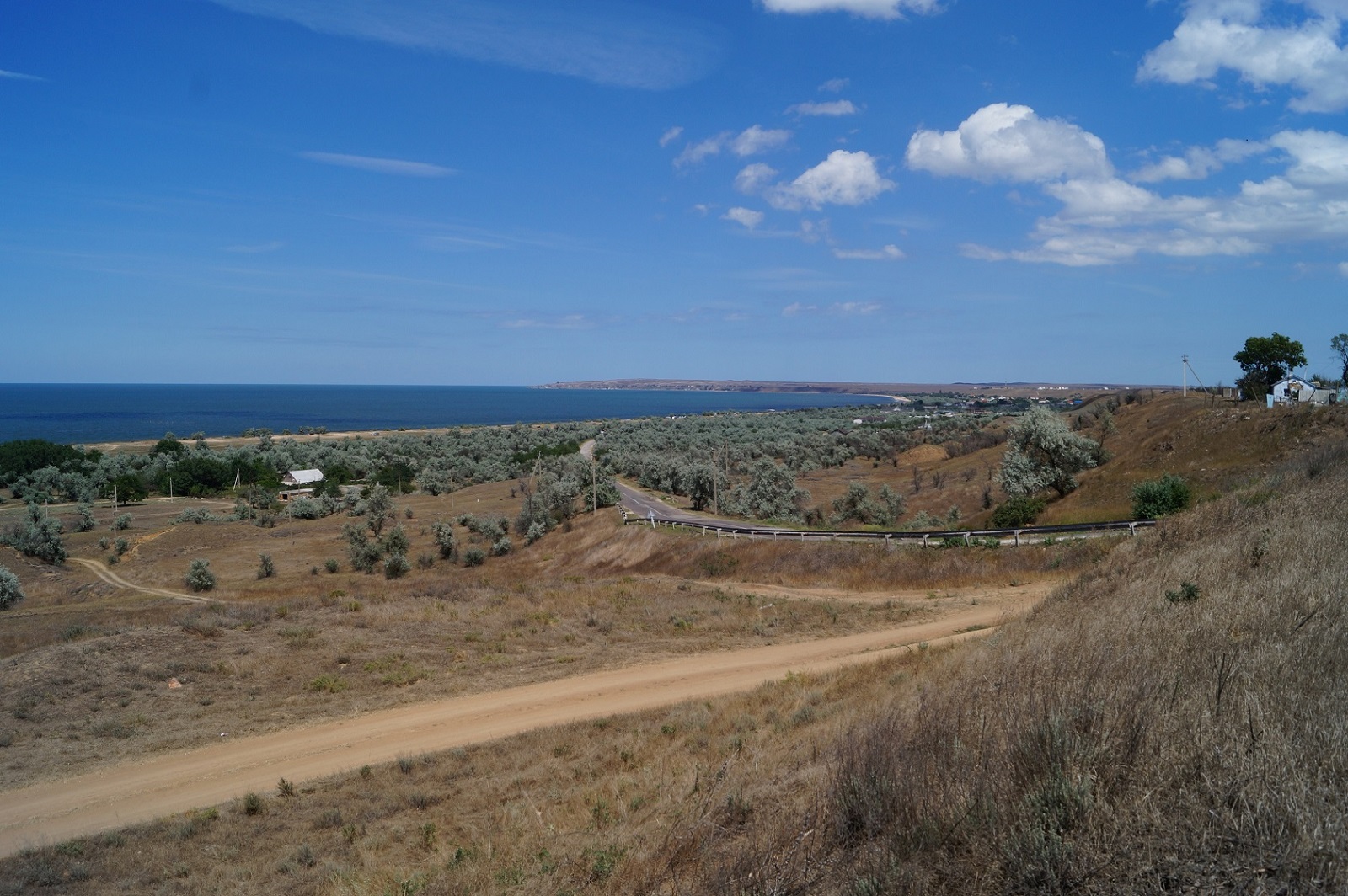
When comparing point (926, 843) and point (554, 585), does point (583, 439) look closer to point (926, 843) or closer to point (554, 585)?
point (554, 585)

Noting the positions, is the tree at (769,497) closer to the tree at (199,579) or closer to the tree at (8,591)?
the tree at (199,579)

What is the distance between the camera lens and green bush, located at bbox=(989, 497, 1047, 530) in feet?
125

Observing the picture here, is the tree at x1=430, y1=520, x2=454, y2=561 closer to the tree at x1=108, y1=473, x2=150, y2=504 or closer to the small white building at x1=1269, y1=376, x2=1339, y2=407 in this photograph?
the tree at x1=108, y1=473, x2=150, y2=504

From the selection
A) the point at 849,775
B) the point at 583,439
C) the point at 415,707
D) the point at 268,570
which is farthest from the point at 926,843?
the point at 583,439

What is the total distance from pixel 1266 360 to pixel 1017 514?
147ft

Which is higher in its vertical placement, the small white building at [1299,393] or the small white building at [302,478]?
the small white building at [1299,393]

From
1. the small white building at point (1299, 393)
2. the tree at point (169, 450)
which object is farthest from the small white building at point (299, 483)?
the small white building at point (1299, 393)

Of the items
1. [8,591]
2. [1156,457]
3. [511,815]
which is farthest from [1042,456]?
[8,591]

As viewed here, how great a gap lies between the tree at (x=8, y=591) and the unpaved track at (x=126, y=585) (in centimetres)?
537

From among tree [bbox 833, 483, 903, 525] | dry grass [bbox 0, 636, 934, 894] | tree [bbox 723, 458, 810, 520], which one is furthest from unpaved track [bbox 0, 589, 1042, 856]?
tree [bbox 723, 458, 810, 520]

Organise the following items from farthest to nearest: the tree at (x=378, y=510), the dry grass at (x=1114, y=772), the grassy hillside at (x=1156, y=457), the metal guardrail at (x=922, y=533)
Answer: the tree at (x=378, y=510) → the grassy hillside at (x=1156, y=457) → the metal guardrail at (x=922, y=533) → the dry grass at (x=1114, y=772)

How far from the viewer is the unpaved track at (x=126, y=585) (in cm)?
3897

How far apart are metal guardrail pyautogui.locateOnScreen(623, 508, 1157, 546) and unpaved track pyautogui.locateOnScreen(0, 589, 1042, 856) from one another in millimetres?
9513

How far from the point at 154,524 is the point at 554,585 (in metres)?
46.9
